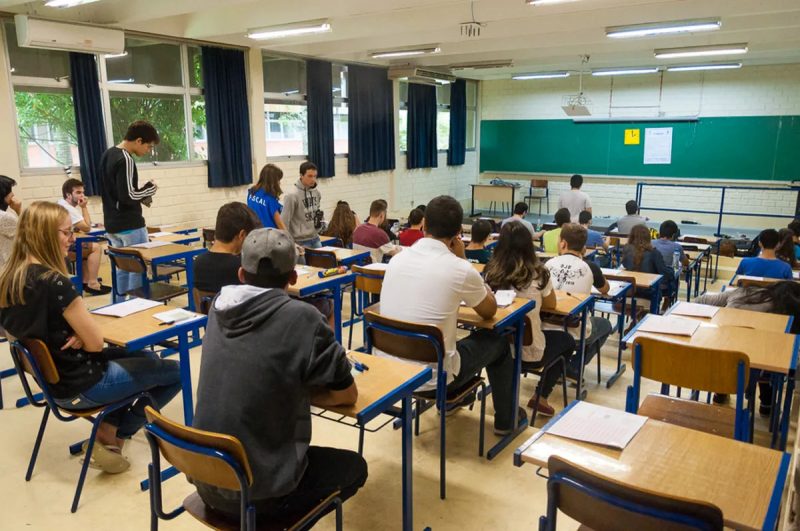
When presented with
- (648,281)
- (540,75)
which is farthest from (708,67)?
(648,281)

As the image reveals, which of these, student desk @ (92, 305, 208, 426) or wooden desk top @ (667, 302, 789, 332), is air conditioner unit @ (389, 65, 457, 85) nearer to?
wooden desk top @ (667, 302, 789, 332)

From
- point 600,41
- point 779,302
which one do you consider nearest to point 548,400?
point 779,302

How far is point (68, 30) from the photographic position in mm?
5648

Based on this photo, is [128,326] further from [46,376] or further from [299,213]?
[299,213]

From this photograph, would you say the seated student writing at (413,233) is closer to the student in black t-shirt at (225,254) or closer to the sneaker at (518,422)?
the student in black t-shirt at (225,254)

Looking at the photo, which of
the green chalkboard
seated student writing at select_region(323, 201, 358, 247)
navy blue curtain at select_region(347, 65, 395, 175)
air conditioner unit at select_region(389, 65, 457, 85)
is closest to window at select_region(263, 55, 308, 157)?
navy blue curtain at select_region(347, 65, 395, 175)

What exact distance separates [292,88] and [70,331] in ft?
23.7

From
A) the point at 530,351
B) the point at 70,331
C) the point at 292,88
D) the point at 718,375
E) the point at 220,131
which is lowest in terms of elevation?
the point at 530,351

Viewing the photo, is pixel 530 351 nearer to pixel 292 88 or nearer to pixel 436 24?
pixel 436 24

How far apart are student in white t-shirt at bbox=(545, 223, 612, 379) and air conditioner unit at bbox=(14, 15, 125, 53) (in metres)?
5.03

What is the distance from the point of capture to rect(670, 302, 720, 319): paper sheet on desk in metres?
3.15

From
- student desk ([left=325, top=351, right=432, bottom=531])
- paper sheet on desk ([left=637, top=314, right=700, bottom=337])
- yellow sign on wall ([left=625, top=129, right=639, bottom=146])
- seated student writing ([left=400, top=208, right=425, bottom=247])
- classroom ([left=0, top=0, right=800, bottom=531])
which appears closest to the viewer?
classroom ([left=0, top=0, right=800, bottom=531])

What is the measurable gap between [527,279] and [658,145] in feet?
31.4

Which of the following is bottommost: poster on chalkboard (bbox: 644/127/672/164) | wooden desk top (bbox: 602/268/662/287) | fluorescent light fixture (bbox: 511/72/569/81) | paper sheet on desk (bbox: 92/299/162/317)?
wooden desk top (bbox: 602/268/662/287)
